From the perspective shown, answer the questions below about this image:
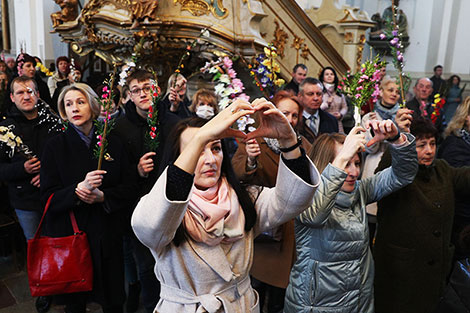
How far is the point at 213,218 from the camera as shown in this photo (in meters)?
1.77

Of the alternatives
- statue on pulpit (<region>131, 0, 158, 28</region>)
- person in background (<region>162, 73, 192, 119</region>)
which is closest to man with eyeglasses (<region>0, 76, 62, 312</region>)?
person in background (<region>162, 73, 192, 119</region>)

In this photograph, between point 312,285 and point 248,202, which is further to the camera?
point 312,285

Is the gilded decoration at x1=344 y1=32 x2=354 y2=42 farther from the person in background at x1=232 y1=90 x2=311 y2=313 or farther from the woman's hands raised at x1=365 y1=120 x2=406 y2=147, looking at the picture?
the woman's hands raised at x1=365 y1=120 x2=406 y2=147

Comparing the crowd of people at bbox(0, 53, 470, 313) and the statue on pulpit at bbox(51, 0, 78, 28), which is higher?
the statue on pulpit at bbox(51, 0, 78, 28)

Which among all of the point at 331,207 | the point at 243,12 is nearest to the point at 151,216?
the point at 331,207

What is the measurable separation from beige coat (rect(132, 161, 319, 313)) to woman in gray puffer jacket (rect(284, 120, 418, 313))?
515mm

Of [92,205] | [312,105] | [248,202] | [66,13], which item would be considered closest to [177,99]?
[312,105]

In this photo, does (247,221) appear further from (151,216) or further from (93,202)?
(93,202)

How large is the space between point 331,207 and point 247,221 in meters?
0.56

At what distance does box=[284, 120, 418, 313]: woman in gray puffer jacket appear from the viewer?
2.41 meters

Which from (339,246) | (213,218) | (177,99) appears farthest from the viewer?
(177,99)

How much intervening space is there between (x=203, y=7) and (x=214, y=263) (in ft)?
17.4

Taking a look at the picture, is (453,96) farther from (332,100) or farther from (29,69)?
(29,69)

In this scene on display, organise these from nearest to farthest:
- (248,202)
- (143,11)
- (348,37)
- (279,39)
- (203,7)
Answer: (248,202) → (143,11) → (203,7) → (279,39) → (348,37)
